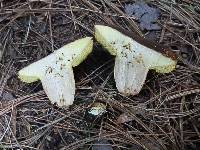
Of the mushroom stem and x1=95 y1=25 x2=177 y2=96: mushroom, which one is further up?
x1=95 y1=25 x2=177 y2=96: mushroom

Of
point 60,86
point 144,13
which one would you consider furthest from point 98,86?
point 144,13

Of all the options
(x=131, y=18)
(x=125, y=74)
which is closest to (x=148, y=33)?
(x=131, y=18)

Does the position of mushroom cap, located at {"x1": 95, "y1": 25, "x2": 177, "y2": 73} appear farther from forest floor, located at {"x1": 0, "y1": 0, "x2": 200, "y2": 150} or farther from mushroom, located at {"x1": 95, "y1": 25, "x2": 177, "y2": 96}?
forest floor, located at {"x1": 0, "y1": 0, "x2": 200, "y2": 150}

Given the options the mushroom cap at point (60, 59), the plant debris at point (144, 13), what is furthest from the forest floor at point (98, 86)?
the mushroom cap at point (60, 59)

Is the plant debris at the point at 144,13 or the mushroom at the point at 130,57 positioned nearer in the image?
the mushroom at the point at 130,57

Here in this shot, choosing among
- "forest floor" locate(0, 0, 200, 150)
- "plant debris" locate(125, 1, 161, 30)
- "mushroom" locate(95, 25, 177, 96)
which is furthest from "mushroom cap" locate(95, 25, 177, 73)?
"plant debris" locate(125, 1, 161, 30)

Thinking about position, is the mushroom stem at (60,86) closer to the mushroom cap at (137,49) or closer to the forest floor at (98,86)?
the forest floor at (98,86)
